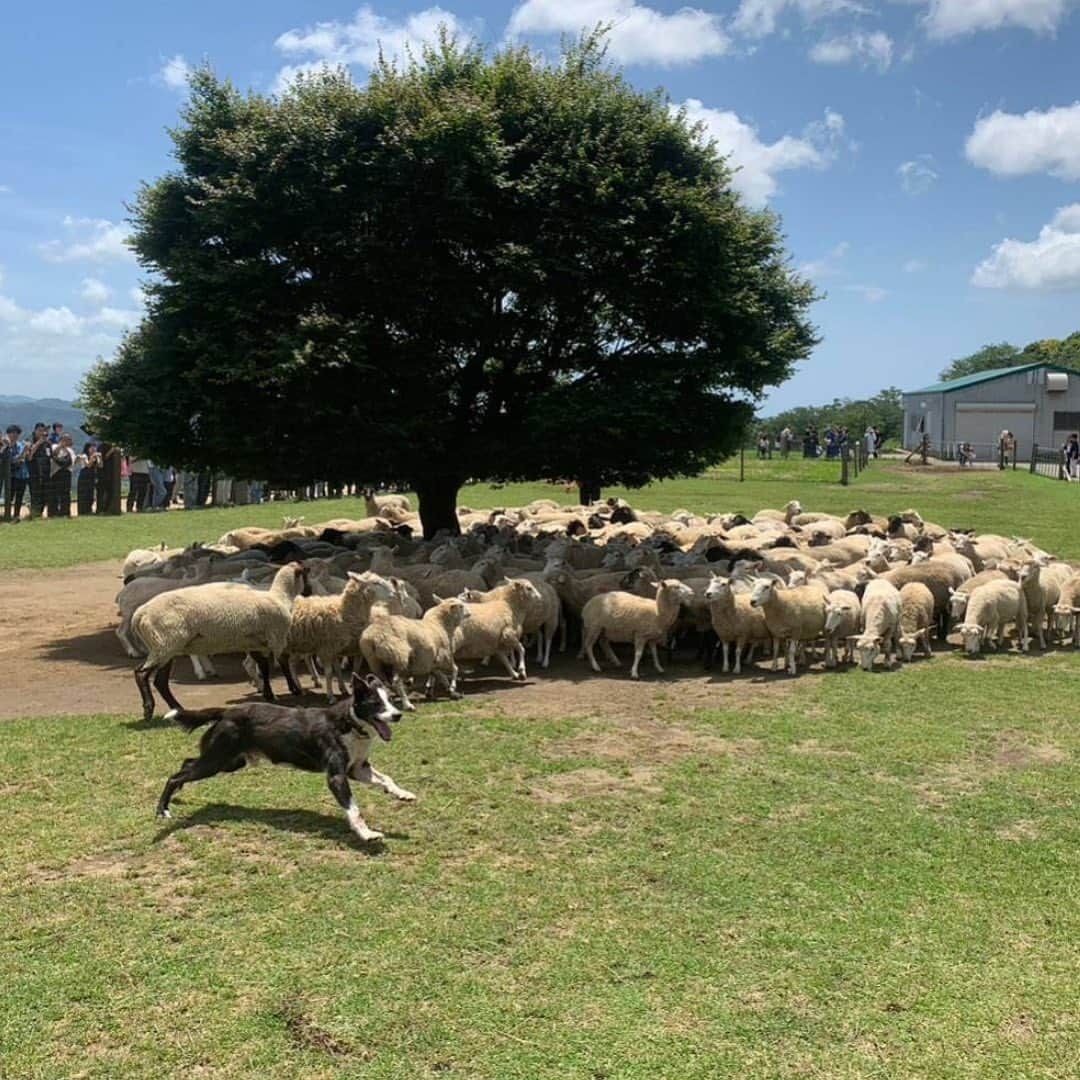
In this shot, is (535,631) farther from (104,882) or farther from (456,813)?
(104,882)

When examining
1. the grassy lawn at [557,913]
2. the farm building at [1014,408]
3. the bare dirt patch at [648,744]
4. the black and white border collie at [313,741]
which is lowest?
the grassy lawn at [557,913]

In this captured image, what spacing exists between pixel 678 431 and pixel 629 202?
3.30m

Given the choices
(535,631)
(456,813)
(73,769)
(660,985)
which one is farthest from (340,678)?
(660,985)

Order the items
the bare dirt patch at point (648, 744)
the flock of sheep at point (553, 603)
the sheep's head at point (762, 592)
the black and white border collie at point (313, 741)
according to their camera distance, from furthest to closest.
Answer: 1. the sheep's head at point (762, 592)
2. the flock of sheep at point (553, 603)
3. the bare dirt patch at point (648, 744)
4. the black and white border collie at point (313, 741)

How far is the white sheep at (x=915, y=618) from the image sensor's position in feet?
39.8

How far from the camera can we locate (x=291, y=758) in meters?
6.68

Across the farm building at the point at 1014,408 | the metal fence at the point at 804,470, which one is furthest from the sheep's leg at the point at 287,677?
the farm building at the point at 1014,408

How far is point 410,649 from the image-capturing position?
32.3ft

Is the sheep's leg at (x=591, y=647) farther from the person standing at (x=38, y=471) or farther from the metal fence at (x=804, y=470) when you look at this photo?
the metal fence at (x=804, y=470)

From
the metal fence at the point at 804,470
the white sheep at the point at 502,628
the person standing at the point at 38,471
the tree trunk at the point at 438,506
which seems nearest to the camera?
the white sheep at the point at 502,628

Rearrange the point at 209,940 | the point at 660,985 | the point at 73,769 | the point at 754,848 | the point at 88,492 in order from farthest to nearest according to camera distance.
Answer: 1. the point at 88,492
2. the point at 73,769
3. the point at 754,848
4. the point at 209,940
5. the point at 660,985

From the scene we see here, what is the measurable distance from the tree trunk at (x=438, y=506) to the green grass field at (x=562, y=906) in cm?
882

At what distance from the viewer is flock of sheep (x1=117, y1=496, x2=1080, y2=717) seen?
993cm

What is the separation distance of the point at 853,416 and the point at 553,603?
9336cm
